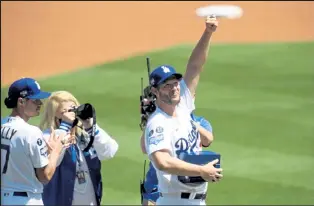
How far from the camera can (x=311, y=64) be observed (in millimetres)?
14219

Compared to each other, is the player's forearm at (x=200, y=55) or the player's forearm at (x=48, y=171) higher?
the player's forearm at (x=200, y=55)

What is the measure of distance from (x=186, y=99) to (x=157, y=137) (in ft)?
2.25

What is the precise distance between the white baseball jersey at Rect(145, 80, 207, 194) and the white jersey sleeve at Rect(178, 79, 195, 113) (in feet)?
0.90

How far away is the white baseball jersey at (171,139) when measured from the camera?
5.24m

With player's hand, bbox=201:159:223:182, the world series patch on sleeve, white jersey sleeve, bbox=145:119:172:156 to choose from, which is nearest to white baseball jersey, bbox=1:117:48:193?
white jersey sleeve, bbox=145:119:172:156

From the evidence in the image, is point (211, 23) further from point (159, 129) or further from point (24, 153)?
point (24, 153)

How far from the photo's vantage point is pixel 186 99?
5.84 meters

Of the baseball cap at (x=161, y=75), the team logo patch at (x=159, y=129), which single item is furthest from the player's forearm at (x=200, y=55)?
the team logo patch at (x=159, y=129)

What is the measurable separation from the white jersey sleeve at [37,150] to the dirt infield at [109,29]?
12.8 m

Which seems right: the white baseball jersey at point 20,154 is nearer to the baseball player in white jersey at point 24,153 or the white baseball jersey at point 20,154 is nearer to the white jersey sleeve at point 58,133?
the baseball player in white jersey at point 24,153

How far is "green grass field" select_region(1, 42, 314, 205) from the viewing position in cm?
942

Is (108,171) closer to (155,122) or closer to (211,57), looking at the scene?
(155,122)

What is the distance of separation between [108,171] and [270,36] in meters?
10.1

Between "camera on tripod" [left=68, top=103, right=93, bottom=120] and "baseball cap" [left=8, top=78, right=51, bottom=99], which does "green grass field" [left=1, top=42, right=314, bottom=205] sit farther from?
"baseball cap" [left=8, top=78, right=51, bottom=99]
